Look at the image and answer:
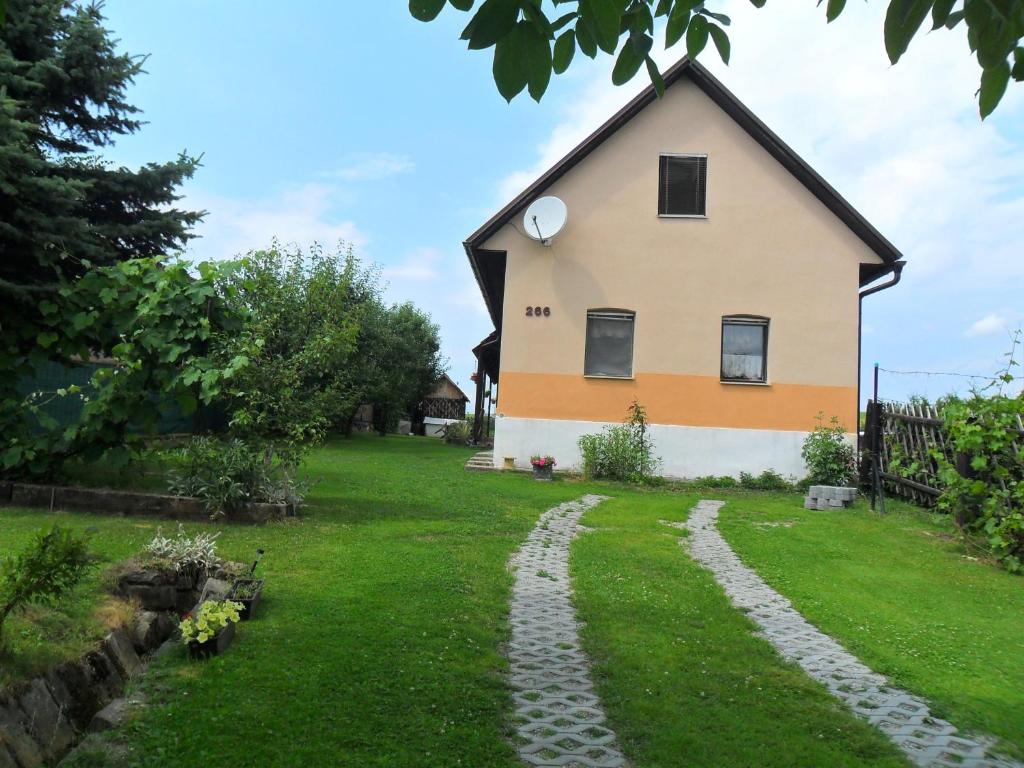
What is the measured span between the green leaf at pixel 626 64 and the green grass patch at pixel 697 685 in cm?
287

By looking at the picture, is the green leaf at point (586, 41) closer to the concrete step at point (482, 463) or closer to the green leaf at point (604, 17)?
the green leaf at point (604, 17)

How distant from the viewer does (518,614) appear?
223 inches

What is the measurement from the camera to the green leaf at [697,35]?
8.56 feet

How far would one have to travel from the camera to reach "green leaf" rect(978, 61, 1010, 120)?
8.00 feet

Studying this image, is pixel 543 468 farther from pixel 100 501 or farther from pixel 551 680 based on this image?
pixel 551 680

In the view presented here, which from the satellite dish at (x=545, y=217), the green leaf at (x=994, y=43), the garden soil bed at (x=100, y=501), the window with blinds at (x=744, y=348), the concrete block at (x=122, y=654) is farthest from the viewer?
the window with blinds at (x=744, y=348)

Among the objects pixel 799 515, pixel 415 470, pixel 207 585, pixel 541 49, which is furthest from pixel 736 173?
pixel 541 49

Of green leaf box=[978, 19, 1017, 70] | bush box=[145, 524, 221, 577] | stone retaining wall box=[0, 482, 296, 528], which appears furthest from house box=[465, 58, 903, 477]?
green leaf box=[978, 19, 1017, 70]

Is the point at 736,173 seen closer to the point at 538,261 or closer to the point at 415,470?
the point at 538,261

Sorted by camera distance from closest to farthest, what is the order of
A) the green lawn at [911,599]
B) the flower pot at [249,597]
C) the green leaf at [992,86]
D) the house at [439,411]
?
the green leaf at [992,86]
the green lawn at [911,599]
the flower pot at [249,597]
the house at [439,411]

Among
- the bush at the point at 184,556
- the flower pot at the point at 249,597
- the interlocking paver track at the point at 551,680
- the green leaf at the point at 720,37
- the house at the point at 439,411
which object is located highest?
the green leaf at the point at 720,37

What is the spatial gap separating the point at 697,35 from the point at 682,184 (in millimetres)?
14243

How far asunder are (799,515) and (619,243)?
7016 millimetres

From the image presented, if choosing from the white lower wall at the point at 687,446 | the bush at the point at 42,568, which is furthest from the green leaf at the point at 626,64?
the white lower wall at the point at 687,446
